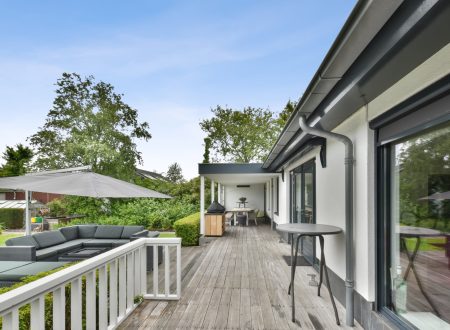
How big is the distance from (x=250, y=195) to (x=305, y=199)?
12.0 m

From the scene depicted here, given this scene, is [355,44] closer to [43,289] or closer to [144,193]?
[43,289]

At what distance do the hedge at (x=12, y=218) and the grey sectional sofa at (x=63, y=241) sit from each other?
1047cm

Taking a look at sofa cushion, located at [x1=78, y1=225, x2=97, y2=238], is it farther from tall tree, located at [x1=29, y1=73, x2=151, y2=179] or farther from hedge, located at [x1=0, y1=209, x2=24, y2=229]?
hedge, located at [x1=0, y1=209, x2=24, y2=229]

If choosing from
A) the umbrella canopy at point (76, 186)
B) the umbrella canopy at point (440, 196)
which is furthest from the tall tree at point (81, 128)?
the umbrella canopy at point (440, 196)

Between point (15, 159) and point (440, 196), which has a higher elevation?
point (15, 159)

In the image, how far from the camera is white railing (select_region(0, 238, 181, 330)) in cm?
164

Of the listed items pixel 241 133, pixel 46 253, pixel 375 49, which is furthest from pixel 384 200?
pixel 241 133

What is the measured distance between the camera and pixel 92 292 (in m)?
2.52

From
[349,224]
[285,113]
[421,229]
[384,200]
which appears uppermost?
[285,113]

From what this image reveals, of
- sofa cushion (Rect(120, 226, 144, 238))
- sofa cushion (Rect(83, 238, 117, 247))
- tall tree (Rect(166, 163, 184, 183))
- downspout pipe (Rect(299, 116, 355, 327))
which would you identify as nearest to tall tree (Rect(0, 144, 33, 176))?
tall tree (Rect(166, 163, 184, 183))

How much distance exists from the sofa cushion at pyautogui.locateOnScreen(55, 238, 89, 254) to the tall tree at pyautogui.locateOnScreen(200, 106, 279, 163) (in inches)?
700

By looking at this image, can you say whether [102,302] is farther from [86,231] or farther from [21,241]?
[86,231]

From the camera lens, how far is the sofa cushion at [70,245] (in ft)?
19.7

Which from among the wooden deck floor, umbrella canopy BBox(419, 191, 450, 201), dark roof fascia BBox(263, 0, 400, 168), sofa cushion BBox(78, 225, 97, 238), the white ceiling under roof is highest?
dark roof fascia BBox(263, 0, 400, 168)
